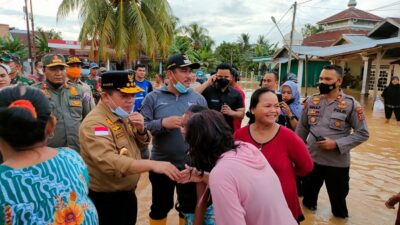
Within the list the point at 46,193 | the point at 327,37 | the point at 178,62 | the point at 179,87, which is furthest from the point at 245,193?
the point at 327,37

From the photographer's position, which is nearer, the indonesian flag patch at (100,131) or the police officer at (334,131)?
the indonesian flag patch at (100,131)

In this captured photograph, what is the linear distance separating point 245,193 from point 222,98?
2583 millimetres

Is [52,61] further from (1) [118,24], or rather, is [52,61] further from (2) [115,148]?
(1) [118,24]

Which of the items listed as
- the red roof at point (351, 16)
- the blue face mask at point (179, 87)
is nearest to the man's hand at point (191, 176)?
the blue face mask at point (179, 87)

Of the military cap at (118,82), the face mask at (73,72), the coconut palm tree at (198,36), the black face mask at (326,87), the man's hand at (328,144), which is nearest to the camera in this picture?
the military cap at (118,82)

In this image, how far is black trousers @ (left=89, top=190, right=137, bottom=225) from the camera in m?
2.33

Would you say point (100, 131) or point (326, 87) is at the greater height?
point (326, 87)

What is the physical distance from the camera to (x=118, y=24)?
13.7 meters

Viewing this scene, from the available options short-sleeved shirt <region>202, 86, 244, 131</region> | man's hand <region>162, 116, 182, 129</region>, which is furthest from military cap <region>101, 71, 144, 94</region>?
short-sleeved shirt <region>202, 86, 244, 131</region>

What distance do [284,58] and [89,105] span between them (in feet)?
95.8

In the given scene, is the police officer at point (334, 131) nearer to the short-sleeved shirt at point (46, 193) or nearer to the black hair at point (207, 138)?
the black hair at point (207, 138)

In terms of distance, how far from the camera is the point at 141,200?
4.50 metres

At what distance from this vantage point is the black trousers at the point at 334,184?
367cm

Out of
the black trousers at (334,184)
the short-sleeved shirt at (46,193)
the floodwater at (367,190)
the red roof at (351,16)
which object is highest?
the red roof at (351,16)
